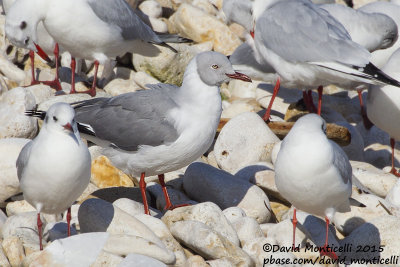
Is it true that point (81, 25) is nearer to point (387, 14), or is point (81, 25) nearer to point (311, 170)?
point (311, 170)

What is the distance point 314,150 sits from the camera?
5.94 metres

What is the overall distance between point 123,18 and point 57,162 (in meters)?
4.25

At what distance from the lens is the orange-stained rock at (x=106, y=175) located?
7480 millimetres

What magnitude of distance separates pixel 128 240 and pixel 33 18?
422 centimetres

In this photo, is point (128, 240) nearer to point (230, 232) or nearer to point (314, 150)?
point (230, 232)

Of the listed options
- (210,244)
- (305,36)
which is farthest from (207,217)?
(305,36)

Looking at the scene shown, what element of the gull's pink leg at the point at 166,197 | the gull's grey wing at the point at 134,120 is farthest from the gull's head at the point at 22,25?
the gull's pink leg at the point at 166,197

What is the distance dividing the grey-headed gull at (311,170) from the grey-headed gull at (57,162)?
1528 millimetres

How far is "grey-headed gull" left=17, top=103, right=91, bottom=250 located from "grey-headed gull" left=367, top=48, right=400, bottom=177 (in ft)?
12.6

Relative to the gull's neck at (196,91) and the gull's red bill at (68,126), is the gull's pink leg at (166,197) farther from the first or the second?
the gull's red bill at (68,126)

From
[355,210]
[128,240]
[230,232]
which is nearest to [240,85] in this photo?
[355,210]

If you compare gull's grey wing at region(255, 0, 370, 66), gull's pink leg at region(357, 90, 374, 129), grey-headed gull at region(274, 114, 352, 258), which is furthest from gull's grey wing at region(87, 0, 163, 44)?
grey-headed gull at region(274, 114, 352, 258)

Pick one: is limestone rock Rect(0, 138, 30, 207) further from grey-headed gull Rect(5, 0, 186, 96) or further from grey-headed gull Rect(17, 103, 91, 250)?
grey-headed gull Rect(5, 0, 186, 96)

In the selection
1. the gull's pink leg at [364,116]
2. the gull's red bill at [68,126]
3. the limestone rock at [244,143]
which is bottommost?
the gull's pink leg at [364,116]
